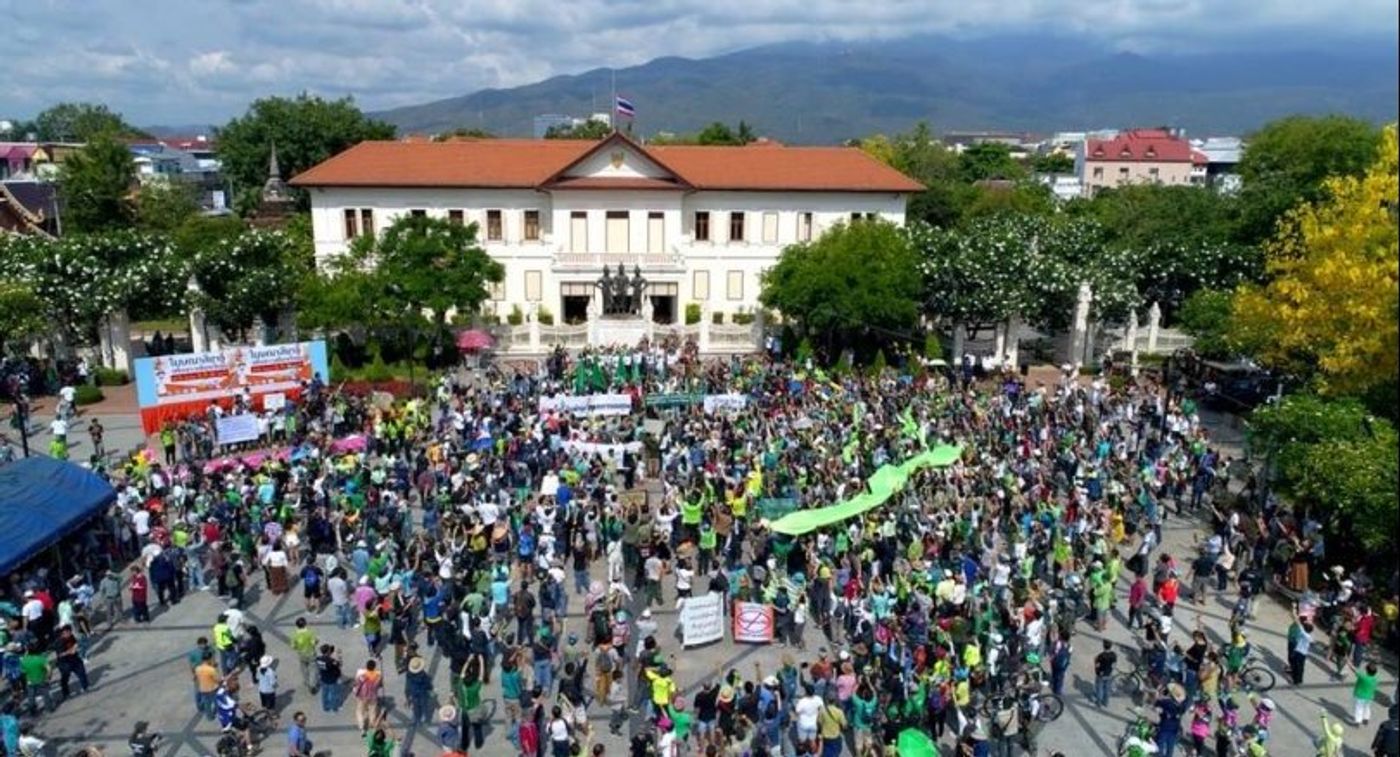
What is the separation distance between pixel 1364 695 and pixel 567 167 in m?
37.3

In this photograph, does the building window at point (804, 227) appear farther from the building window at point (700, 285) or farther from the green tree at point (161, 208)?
the green tree at point (161, 208)

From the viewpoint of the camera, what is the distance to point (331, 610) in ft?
60.6

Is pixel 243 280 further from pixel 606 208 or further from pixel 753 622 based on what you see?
pixel 753 622

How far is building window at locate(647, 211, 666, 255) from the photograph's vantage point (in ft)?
155

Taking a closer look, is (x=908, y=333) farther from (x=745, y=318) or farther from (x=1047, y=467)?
(x=1047, y=467)

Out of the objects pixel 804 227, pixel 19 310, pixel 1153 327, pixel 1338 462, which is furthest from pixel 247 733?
pixel 804 227

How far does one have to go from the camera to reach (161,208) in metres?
66.2

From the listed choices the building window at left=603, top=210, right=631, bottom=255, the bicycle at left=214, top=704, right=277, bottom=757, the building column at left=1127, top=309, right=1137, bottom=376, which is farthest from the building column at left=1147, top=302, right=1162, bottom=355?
the bicycle at left=214, top=704, right=277, bottom=757

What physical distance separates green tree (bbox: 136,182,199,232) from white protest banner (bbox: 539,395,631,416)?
45979 millimetres

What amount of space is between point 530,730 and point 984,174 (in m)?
91.2

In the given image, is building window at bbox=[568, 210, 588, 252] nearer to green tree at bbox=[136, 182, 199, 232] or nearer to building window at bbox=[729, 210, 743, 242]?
building window at bbox=[729, 210, 743, 242]

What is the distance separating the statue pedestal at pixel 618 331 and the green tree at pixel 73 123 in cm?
11827

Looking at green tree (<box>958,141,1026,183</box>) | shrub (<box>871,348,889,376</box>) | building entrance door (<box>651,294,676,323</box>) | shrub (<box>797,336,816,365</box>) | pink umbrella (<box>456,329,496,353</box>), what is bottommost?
shrub (<box>871,348,889,376</box>)

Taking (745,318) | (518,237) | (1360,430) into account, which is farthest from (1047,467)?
(518,237)
